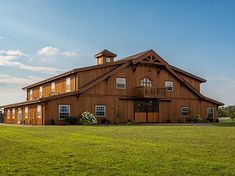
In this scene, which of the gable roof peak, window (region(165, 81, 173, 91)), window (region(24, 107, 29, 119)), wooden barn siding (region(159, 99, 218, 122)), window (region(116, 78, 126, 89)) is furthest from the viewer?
the gable roof peak

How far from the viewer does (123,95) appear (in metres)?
37.0

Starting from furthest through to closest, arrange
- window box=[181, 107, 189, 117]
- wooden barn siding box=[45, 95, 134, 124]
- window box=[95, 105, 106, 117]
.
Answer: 1. window box=[181, 107, 189, 117]
2. window box=[95, 105, 106, 117]
3. wooden barn siding box=[45, 95, 134, 124]

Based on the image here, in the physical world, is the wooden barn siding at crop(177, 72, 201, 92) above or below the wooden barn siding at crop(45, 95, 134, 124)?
above

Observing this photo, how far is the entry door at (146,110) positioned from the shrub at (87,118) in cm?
581

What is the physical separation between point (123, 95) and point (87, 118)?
18.4 ft

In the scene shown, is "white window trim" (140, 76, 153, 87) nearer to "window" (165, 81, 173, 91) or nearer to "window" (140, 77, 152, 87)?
"window" (140, 77, 152, 87)

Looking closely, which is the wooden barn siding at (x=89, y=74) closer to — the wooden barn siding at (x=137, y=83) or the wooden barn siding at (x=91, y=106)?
the wooden barn siding at (x=137, y=83)

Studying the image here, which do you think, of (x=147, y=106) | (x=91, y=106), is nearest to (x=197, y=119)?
(x=147, y=106)

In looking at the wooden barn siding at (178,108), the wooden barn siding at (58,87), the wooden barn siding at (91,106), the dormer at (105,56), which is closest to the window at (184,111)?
the wooden barn siding at (178,108)

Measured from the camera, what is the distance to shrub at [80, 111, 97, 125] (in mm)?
32844

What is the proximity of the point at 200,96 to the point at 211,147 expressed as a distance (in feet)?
102

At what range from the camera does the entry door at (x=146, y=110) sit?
37625mm

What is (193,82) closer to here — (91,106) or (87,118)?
(91,106)

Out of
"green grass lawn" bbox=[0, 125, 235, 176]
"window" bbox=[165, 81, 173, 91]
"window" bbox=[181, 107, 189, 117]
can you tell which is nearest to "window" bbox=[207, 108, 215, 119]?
"window" bbox=[181, 107, 189, 117]
